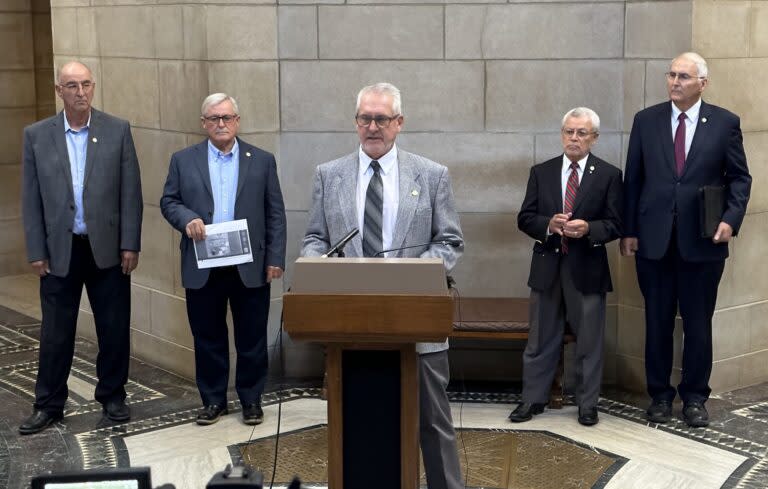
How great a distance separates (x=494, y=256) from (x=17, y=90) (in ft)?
18.3

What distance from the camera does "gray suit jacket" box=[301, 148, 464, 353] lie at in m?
4.50

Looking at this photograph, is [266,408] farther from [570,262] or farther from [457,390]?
[570,262]

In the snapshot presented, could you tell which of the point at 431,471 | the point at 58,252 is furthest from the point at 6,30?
the point at 431,471

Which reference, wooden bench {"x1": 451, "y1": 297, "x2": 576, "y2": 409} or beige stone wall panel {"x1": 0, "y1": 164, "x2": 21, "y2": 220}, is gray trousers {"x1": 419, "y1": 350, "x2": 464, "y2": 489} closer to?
wooden bench {"x1": 451, "y1": 297, "x2": 576, "y2": 409}

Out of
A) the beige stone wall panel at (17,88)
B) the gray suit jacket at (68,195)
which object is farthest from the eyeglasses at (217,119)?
the beige stone wall panel at (17,88)

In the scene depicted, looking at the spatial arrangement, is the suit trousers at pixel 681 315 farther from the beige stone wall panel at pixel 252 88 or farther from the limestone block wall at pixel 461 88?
the beige stone wall panel at pixel 252 88

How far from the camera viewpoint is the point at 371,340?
3762mm

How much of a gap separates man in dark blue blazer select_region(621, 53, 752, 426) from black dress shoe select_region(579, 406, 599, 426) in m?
0.34

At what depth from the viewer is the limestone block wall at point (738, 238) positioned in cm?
693

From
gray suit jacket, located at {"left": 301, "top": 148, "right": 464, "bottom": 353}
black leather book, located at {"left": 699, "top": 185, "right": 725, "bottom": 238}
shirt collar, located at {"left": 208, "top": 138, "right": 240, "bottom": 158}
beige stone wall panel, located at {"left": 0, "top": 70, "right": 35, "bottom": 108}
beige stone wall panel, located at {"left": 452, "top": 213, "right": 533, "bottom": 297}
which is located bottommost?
beige stone wall panel, located at {"left": 452, "top": 213, "right": 533, "bottom": 297}

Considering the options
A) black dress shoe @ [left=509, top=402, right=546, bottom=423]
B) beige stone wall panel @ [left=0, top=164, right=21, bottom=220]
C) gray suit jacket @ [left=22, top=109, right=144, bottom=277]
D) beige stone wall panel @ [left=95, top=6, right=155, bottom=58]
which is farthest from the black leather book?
beige stone wall panel @ [left=0, top=164, right=21, bottom=220]

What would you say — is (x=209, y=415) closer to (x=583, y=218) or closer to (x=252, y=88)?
(x=252, y=88)

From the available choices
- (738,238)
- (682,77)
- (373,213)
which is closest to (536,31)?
(682,77)

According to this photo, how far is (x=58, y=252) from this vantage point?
6492mm
